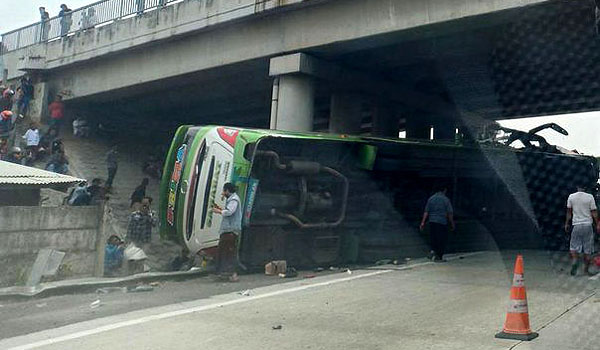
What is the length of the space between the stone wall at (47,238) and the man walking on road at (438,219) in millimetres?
6152

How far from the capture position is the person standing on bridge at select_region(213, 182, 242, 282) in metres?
10.4

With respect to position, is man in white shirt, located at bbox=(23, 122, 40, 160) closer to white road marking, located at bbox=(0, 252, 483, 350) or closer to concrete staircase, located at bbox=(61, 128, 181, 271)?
concrete staircase, located at bbox=(61, 128, 181, 271)

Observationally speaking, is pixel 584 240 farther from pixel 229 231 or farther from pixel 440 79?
pixel 440 79

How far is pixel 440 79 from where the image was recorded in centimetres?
1980

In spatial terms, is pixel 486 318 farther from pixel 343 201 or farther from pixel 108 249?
pixel 108 249

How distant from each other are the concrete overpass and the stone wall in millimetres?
7053

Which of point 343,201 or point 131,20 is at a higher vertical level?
point 131,20

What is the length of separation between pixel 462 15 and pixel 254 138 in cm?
553

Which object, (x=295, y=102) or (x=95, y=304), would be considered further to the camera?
(x=295, y=102)

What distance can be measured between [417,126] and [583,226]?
13.7 m

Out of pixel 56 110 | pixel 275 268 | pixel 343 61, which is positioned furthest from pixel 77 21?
pixel 275 268

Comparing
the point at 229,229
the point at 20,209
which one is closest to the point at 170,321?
the point at 229,229

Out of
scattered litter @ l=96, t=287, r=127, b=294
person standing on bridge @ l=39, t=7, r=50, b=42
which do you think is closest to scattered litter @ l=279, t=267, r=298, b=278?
scattered litter @ l=96, t=287, r=127, b=294

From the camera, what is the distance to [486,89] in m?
16.9
